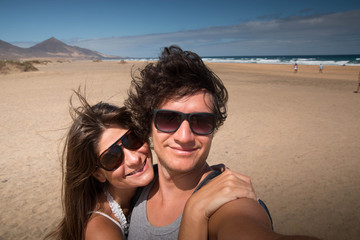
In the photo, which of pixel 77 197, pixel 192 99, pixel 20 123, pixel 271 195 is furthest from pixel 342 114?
pixel 20 123

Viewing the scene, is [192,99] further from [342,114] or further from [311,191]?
[342,114]

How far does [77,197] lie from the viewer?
2.09 metres

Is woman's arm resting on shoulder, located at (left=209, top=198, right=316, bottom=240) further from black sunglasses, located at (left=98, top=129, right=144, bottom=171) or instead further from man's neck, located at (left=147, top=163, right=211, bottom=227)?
black sunglasses, located at (left=98, top=129, right=144, bottom=171)

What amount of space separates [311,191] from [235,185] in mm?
3830

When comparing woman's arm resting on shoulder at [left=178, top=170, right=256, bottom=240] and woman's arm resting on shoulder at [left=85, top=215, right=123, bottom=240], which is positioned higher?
woman's arm resting on shoulder at [left=178, top=170, right=256, bottom=240]

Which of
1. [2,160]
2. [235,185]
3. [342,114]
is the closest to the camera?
[235,185]

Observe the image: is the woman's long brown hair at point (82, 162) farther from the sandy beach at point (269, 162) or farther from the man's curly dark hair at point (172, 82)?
the sandy beach at point (269, 162)

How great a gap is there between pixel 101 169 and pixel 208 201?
1.22m

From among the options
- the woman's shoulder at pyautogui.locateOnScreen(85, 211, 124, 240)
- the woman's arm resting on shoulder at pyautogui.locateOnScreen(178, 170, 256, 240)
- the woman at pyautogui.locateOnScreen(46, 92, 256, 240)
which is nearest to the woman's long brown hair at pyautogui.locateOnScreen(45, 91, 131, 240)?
the woman at pyautogui.locateOnScreen(46, 92, 256, 240)

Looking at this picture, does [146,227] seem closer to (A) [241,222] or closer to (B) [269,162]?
(A) [241,222]

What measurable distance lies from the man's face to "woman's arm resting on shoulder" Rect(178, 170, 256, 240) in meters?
0.40

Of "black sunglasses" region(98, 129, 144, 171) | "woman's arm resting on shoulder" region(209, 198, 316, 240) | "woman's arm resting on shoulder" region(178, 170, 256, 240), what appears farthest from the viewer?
"black sunglasses" region(98, 129, 144, 171)

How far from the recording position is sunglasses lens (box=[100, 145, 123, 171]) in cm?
210

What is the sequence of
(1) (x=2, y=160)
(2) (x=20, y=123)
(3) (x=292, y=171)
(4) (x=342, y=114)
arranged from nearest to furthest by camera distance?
(3) (x=292, y=171)
(1) (x=2, y=160)
(2) (x=20, y=123)
(4) (x=342, y=114)
